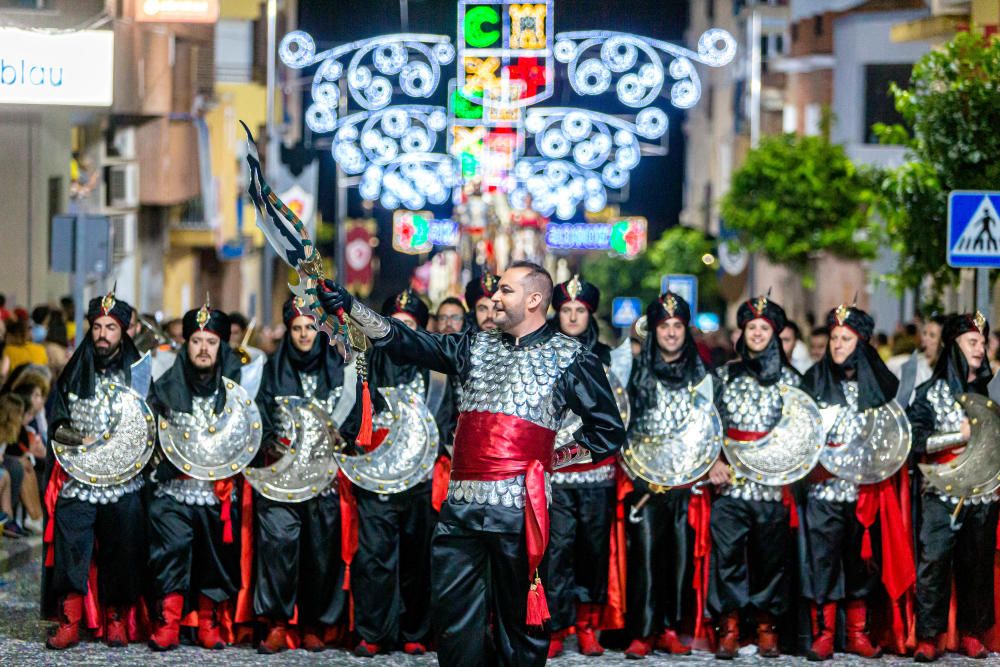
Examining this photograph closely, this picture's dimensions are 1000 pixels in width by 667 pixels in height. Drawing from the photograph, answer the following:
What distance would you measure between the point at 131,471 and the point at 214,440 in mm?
488

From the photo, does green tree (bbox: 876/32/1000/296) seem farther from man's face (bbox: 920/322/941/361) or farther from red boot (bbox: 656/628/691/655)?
red boot (bbox: 656/628/691/655)

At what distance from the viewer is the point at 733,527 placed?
10.7 meters

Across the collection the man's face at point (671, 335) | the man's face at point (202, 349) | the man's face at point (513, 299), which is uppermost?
the man's face at point (513, 299)

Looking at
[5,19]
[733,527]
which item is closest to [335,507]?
[733,527]

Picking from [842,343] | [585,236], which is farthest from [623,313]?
[842,343]

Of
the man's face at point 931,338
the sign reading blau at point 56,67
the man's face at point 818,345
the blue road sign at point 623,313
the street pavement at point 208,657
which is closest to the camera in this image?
the street pavement at point 208,657

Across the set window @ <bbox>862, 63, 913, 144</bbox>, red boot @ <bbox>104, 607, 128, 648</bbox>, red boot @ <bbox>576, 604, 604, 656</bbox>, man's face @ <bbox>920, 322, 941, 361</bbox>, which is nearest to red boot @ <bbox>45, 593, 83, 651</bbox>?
red boot @ <bbox>104, 607, 128, 648</bbox>

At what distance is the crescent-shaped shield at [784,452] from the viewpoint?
10.6 m

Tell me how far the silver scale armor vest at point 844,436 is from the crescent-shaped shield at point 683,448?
0.65 metres

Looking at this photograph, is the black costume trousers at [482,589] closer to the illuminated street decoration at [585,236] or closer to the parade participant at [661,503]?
the parade participant at [661,503]

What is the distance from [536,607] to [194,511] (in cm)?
296

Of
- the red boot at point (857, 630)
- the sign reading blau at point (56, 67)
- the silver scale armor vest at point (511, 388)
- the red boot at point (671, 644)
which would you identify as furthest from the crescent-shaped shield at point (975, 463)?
the sign reading blau at point (56, 67)

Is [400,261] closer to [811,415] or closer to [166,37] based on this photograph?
[166,37]

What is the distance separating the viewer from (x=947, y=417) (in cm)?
1073
